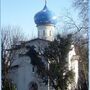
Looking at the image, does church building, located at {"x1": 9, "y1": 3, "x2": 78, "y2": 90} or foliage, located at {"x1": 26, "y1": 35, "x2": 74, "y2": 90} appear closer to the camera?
church building, located at {"x1": 9, "y1": 3, "x2": 78, "y2": 90}

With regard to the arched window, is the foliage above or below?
above

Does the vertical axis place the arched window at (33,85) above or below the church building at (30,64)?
below

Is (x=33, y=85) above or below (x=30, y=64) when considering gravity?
below

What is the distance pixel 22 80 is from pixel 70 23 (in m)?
0.63

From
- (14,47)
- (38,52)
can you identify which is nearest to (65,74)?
(38,52)

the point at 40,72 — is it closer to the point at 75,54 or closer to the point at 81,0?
the point at 75,54

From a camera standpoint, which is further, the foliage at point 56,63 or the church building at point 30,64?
the foliage at point 56,63

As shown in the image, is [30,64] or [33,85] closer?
[33,85]

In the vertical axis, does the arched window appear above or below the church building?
below

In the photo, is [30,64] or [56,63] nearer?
[56,63]

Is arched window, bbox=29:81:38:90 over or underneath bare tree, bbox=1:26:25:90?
underneath

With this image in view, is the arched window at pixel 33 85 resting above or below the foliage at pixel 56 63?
below

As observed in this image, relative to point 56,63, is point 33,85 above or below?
below

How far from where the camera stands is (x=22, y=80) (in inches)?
81.1
